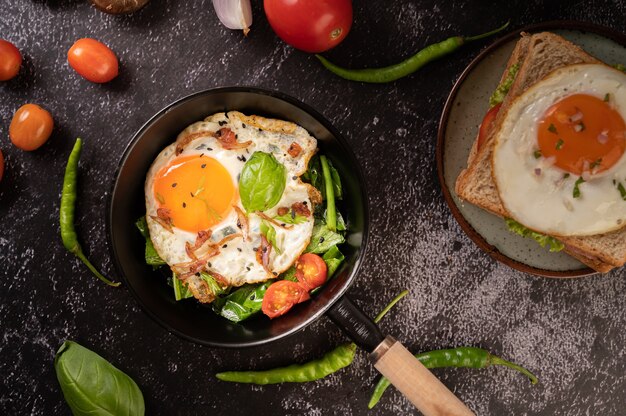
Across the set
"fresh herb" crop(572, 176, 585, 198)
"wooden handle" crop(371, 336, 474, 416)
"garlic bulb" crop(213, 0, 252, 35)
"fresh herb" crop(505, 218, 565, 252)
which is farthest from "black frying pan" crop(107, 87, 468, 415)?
"fresh herb" crop(572, 176, 585, 198)

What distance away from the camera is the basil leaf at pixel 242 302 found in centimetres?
315

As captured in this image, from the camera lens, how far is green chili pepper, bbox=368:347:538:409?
3406 mm

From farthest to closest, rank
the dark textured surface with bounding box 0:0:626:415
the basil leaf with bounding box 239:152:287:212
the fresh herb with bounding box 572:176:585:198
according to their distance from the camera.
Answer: the dark textured surface with bounding box 0:0:626:415 → the fresh herb with bounding box 572:176:585:198 → the basil leaf with bounding box 239:152:287:212

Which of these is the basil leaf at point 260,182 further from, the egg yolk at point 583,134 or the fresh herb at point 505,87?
the egg yolk at point 583,134

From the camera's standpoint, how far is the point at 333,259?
319 cm

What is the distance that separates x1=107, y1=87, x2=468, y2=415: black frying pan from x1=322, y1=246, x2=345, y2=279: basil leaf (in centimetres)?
4

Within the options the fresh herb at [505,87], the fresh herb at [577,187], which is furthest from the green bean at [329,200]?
the fresh herb at [577,187]

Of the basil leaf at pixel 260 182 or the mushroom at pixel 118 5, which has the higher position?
the mushroom at pixel 118 5

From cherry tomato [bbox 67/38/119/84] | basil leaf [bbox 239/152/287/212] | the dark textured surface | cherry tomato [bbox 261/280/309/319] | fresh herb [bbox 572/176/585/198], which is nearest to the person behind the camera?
basil leaf [bbox 239/152/287/212]

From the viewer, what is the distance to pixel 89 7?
3338 mm

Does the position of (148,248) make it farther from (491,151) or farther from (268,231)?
(491,151)

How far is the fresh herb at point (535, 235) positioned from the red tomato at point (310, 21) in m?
1.28

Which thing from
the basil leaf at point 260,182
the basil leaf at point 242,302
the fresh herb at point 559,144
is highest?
the fresh herb at point 559,144

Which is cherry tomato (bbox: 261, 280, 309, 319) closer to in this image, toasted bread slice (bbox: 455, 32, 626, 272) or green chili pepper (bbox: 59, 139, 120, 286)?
green chili pepper (bbox: 59, 139, 120, 286)
